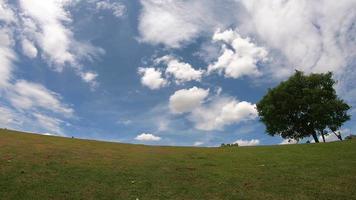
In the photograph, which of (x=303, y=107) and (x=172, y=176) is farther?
(x=303, y=107)

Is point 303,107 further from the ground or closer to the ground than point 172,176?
further from the ground

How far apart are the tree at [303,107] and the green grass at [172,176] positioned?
125ft

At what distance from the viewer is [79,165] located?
2570 cm

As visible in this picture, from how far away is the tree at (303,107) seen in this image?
6788 centimetres

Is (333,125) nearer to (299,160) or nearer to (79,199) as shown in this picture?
(299,160)

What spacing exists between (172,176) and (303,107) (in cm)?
5359

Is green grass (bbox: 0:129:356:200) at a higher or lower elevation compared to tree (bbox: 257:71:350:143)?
lower

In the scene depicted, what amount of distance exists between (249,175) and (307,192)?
5.36 metres

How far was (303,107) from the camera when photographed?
229ft

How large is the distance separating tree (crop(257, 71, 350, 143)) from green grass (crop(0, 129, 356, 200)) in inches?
1505

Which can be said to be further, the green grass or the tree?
the tree

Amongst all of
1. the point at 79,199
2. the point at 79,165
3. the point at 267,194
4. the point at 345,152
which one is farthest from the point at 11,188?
the point at 345,152

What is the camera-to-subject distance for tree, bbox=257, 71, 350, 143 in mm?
67875

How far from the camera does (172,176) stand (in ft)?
75.3
